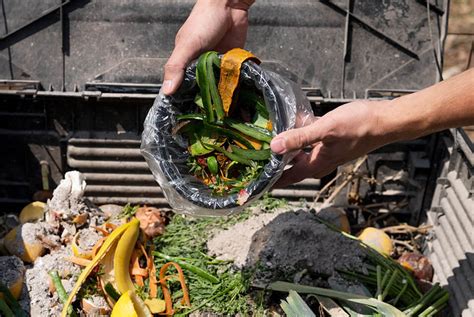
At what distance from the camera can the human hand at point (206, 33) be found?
9.56ft

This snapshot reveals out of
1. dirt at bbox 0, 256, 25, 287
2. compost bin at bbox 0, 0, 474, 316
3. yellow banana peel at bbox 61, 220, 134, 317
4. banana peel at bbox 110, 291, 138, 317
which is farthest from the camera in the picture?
compost bin at bbox 0, 0, 474, 316

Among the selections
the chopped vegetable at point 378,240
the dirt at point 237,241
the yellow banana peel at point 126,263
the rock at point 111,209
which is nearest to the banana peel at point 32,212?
the rock at point 111,209

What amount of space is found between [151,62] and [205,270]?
4.55 ft

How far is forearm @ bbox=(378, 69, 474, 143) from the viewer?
2578mm

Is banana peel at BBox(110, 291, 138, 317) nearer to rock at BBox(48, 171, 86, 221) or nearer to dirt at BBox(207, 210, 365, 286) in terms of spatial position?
dirt at BBox(207, 210, 365, 286)

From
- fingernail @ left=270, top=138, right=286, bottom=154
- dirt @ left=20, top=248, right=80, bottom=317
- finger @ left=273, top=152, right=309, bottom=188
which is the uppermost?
fingernail @ left=270, top=138, right=286, bottom=154

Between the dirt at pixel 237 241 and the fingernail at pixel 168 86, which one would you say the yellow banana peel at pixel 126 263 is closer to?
the dirt at pixel 237 241

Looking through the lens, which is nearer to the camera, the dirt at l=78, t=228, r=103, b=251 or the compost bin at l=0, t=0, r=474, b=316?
the dirt at l=78, t=228, r=103, b=251

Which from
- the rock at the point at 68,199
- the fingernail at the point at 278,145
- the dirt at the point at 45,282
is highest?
the fingernail at the point at 278,145

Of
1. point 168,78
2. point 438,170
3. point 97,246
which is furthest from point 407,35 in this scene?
point 97,246

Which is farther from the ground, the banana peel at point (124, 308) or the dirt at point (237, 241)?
the dirt at point (237, 241)

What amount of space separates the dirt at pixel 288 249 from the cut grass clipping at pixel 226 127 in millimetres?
655

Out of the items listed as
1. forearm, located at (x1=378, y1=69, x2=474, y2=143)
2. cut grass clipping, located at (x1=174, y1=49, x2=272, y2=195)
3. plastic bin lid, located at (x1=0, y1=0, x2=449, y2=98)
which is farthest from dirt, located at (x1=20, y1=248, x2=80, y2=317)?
forearm, located at (x1=378, y1=69, x2=474, y2=143)

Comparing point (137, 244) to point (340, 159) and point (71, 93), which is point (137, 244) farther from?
point (340, 159)
